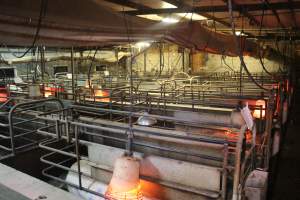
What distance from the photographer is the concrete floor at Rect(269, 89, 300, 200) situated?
4.74 m

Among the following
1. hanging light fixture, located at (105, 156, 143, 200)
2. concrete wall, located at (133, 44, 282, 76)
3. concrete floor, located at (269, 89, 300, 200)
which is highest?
concrete wall, located at (133, 44, 282, 76)

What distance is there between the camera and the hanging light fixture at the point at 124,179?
2143mm

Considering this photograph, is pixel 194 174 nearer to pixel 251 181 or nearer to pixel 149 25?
pixel 251 181

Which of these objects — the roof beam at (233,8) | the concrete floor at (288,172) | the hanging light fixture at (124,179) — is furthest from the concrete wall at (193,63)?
the hanging light fixture at (124,179)

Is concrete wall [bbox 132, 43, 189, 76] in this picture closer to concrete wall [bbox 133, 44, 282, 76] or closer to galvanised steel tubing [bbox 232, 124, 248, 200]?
concrete wall [bbox 133, 44, 282, 76]

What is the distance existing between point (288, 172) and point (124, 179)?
15.3ft

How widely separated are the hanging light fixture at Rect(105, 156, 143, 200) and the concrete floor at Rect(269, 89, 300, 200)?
11.4 ft

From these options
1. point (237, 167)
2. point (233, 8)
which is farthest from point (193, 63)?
point (237, 167)

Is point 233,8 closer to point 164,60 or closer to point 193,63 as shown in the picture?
point 193,63

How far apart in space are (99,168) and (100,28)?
172 cm

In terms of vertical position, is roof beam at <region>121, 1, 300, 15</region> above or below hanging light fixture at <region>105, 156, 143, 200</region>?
above

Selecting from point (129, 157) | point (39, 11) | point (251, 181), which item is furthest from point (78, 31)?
point (251, 181)

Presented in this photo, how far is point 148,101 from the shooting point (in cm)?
561

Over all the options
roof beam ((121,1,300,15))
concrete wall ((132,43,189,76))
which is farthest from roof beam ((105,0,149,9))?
concrete wall ((132,43,189,76))
